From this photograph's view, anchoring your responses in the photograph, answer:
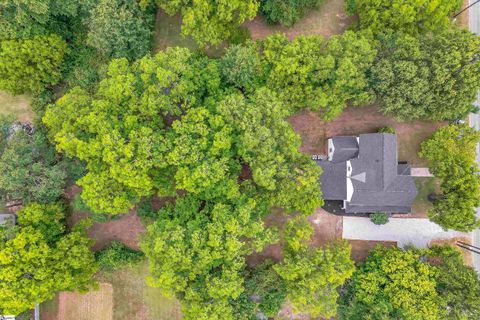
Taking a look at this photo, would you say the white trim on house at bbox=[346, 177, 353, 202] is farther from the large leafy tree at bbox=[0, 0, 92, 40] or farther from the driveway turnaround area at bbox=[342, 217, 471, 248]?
the large leafy tree at bbox=[0, 0, 92, 40]

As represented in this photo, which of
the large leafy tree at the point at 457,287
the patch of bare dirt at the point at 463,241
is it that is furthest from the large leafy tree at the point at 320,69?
the patch of bare dirt at the point at 463,241

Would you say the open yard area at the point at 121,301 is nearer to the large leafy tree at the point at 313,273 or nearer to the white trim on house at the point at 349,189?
the large leafy tree at the point at 313,273

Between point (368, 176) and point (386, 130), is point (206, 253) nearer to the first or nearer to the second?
point (368, 176)

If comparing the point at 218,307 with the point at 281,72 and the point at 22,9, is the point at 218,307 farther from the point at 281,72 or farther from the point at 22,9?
the point at 22,9

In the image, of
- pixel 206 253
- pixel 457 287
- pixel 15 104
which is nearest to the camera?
pixel 206 253

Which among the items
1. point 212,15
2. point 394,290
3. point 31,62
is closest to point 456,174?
point 394,290

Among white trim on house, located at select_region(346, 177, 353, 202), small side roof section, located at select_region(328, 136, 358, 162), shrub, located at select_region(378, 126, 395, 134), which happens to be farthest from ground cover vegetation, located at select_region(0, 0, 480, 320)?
white trim on house, located at select_region(346, 177, 353, 202)
